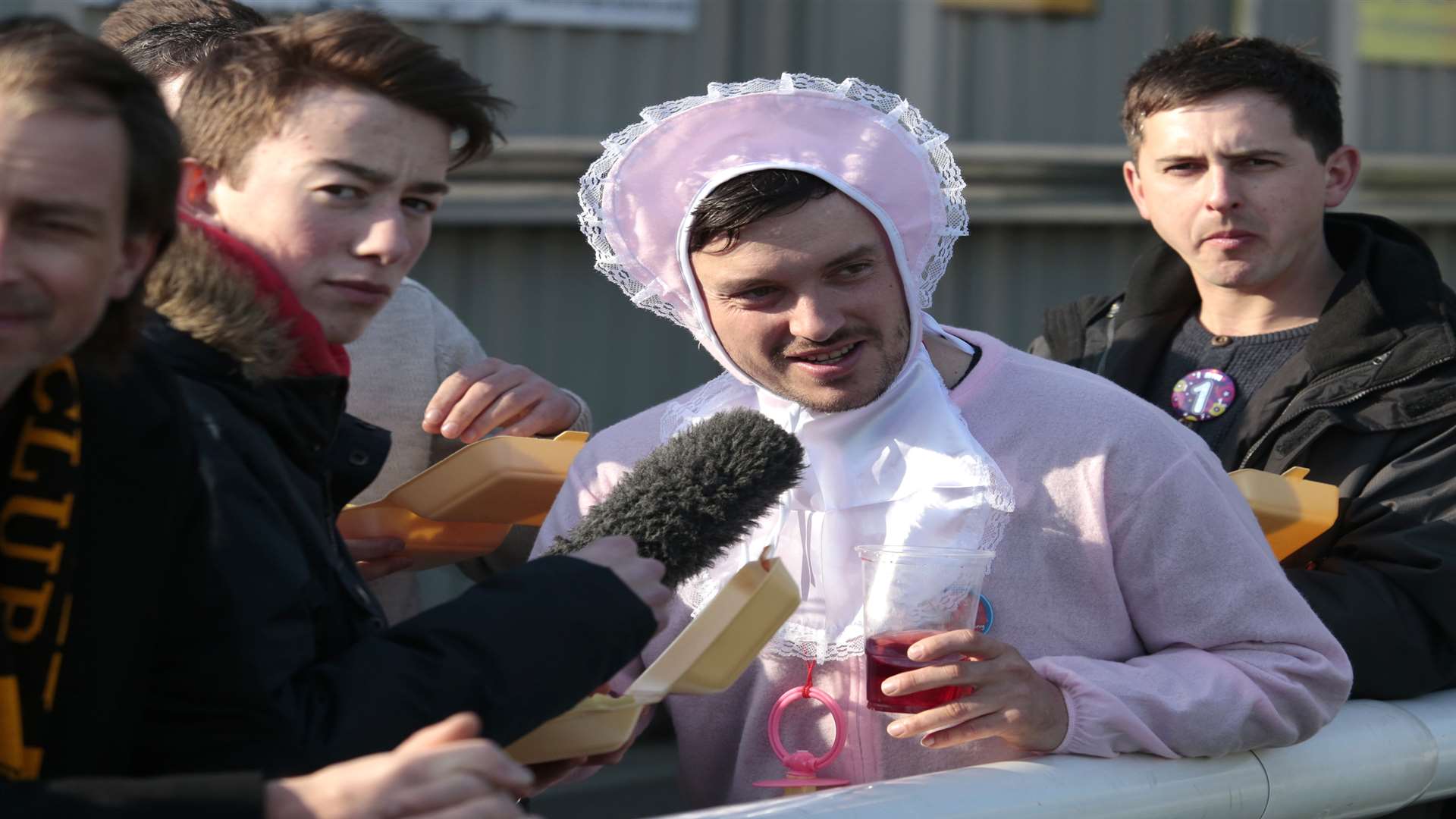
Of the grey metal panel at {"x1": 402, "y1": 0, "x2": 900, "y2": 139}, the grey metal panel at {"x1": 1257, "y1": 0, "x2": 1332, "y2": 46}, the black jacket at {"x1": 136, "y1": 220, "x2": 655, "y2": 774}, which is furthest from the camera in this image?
the grey metal panel at {"x1": 1257, "y1": 0, "x2": 1332, "y2": 46}

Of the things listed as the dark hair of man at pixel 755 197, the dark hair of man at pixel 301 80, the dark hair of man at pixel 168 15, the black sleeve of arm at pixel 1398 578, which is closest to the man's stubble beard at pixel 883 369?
the dark hair of man at pixel 755 197

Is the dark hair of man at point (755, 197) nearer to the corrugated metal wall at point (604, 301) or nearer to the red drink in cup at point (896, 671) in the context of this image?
the red drink in cup at point (896, 671)

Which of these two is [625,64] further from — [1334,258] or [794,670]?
[794,670]

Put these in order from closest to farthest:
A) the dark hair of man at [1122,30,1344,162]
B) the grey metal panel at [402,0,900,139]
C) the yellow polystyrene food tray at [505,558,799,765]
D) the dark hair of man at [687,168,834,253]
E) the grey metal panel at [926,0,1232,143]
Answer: the yellow polystyrene food tray at [505,558,799,765], the dark hair of man at [687,168,834,253], the dark hair of man at [1122,30,1344,162], the grey metal panel at [402,0,900,139], the grey metal panel at [926,0,1232,143]

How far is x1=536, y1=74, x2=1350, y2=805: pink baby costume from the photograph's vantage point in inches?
88.4

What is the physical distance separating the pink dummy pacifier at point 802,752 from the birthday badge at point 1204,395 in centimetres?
147

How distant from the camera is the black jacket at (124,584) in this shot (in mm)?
1372

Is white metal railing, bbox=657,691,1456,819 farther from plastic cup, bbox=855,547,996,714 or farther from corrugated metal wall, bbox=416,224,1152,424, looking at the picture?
corrugated metal wall, bbox=416,224,1152,424

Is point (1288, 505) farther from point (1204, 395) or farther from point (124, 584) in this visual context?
point (124, 584)

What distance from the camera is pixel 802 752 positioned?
2.28 m

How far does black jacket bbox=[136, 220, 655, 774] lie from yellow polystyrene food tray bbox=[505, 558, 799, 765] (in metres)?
0.12

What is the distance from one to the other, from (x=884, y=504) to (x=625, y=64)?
3384mm

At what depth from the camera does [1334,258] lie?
145 inches

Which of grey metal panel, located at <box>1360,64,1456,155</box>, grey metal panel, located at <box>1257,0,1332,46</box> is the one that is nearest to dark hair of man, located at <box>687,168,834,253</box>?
grey metal panel, located at <box>1257,0,1332,46</box>
